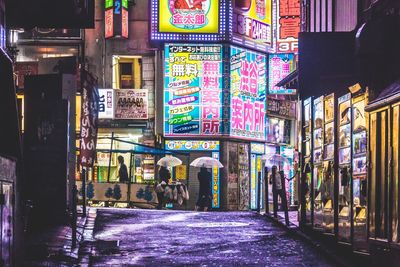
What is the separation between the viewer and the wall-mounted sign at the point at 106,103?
3512cm

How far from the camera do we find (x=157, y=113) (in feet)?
120

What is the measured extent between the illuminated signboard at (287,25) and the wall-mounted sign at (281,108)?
10.6ft

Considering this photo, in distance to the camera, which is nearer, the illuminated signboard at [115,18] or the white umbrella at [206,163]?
the white umbrella at [206,163]

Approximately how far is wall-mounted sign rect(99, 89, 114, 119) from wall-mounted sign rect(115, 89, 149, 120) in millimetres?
237

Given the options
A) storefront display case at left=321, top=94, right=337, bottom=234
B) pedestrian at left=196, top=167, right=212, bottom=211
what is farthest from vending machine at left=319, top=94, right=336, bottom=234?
pedestrian at left=196, top=167, right=212, bottom=211

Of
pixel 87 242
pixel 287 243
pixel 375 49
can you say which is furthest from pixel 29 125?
pixel 375 49

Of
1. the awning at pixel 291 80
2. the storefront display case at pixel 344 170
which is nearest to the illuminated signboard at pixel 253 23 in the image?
the awning at pixel 291 80

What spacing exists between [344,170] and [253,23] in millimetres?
24144

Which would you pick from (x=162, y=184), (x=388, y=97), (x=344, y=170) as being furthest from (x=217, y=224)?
(x=388, y=97)

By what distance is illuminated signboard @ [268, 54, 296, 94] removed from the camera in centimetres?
3724

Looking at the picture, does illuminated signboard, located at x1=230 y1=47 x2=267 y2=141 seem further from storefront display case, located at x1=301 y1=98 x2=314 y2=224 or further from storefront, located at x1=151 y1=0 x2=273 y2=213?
storefront display case, located at x1=301 y1=98 x2=314 y2=224

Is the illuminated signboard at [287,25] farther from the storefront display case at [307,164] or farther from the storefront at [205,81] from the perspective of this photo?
the storefront display case at [307,164]

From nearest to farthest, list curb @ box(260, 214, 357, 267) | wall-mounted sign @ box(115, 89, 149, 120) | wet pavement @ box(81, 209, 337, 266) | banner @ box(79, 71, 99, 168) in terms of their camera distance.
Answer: curb @ box(260, 214, 357, 267), wet pavement @ box(81, 209, 337, 266), banner @ box(79, 71, 99, 168), wall-mounted sign @ box(115, 89, 149, 120)

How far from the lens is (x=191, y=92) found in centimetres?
3550
